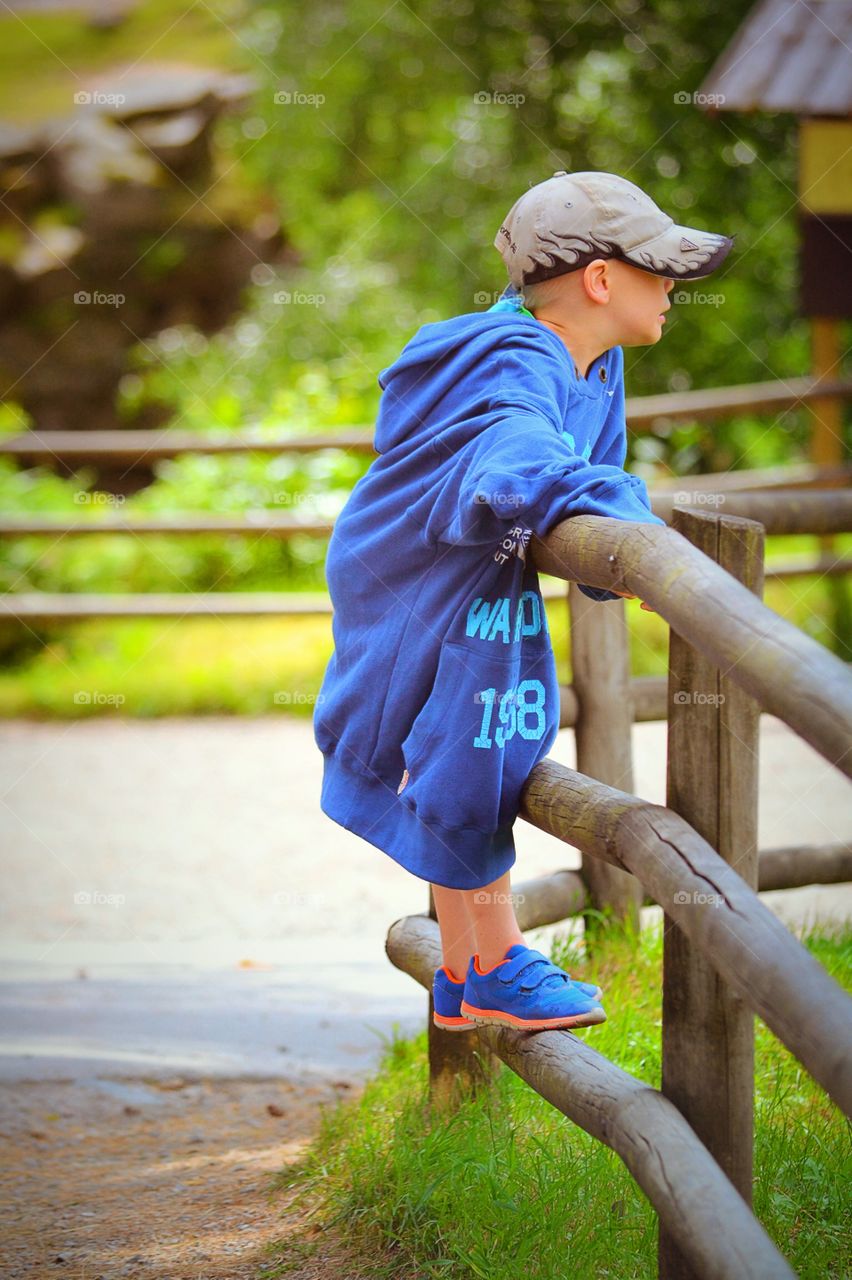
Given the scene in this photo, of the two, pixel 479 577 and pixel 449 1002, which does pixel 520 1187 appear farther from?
pixel 479 577

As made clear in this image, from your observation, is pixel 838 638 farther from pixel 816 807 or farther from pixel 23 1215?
pixel 23 1215

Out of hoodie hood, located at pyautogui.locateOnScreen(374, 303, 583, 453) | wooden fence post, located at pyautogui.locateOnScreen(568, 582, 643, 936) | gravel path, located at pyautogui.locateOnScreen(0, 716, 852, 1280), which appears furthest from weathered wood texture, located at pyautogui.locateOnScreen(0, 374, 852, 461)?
hoodie hood, located at pyautogui.locateOnScreen(374, 303, 583, 453)

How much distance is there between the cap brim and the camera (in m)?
1.86

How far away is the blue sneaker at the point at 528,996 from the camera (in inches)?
73.7

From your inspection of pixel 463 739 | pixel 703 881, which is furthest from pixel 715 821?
pixel 463 739

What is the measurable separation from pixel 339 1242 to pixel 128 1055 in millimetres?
1159

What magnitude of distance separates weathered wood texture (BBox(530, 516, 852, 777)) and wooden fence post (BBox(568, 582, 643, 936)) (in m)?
1.38

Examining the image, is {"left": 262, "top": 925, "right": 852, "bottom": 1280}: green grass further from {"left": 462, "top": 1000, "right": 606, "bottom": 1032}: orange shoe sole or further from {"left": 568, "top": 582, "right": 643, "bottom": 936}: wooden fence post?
{"left": 568, "top": 582, "right": 643, "bottom": 936}: wooden fence post

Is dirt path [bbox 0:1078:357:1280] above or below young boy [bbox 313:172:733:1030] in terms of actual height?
below

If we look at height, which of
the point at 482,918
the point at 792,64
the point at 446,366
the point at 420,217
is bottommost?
the point at 482,918

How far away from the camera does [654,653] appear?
6.57 metres

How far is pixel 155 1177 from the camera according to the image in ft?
8.69

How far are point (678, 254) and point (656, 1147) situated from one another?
114 centimetres

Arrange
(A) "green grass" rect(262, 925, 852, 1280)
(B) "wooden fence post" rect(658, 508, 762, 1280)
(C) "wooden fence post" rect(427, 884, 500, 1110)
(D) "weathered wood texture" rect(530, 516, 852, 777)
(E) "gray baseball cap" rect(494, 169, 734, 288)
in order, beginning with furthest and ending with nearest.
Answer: (C) "wooden fence post" rect(427, 884, 500, 1110), (A) "green grass" rect(262, 925, 852, 1280), (E) "gray baseball cap" rect(494, 169, 734, 288), (B) "wooden fence post" rect(658, 508, 762, 1280), (D) "weathered wood texture" rect(530, 516, 852, 777)
